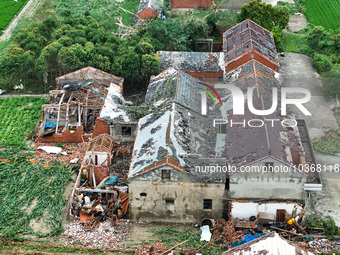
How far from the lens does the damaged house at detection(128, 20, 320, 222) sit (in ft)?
103

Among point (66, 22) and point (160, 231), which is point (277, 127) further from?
point (66, 22)

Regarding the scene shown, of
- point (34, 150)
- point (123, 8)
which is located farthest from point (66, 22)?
point (34, 150)

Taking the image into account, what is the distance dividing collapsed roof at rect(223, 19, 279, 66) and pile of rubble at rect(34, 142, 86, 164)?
1448 cm

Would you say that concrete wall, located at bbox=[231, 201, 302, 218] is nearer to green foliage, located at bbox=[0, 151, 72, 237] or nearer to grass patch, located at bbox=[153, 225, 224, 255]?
grass patch, located at bbox=[153, 225, 224, 255]

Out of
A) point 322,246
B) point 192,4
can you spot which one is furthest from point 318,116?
point 192,4

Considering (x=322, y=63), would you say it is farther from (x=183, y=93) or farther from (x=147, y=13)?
(x=147, y=13)

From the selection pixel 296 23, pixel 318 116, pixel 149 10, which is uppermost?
pixel 296 23

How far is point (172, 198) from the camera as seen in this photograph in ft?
105

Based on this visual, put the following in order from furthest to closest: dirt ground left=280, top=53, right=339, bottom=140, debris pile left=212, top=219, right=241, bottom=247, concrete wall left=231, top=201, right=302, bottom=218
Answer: dirt ground left=280, top=53, right=339, bottom=140 < concrete wall left=231, top=201, right=302, bottom=218 < debris pile left=212, top=219, right=241, bottom=247

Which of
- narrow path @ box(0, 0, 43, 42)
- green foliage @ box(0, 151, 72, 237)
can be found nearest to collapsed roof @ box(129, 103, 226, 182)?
green foliage @ box(0, 151, 72, 237)

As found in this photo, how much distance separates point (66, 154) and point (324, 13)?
A: 3830 centimetres

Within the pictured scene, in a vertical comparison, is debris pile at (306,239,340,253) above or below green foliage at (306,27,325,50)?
below

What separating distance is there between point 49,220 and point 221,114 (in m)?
13.6

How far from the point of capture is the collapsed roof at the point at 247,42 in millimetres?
45344
